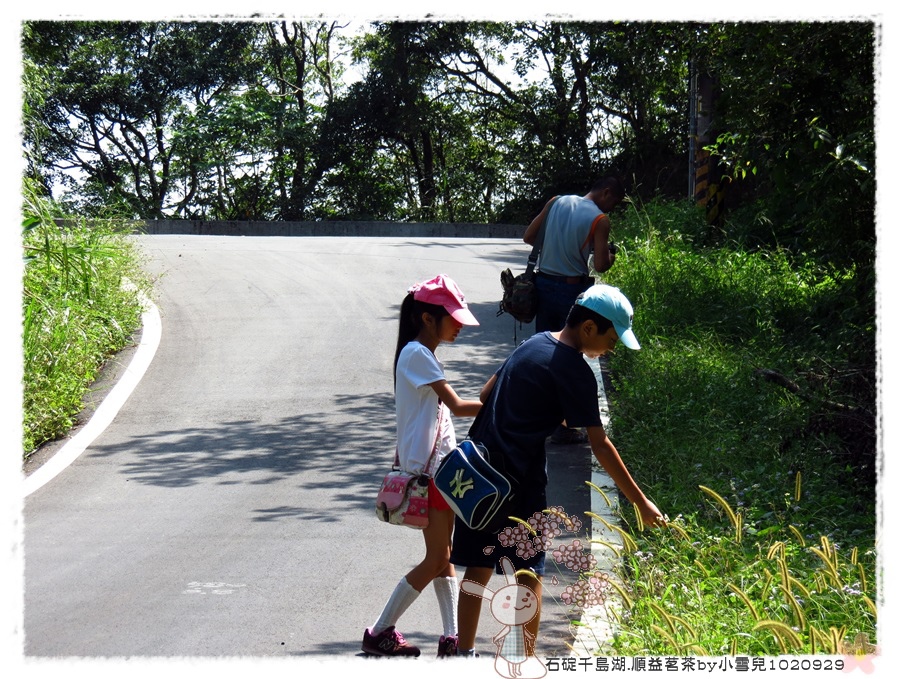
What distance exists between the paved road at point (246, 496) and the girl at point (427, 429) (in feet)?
1.06

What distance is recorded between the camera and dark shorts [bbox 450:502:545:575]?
A: 13.2 feet

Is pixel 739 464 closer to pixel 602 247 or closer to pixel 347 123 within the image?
pixel 602 247

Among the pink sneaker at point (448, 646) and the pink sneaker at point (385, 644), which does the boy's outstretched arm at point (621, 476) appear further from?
the pink sneaker at point (385, 644)

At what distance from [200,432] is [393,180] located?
3053cm

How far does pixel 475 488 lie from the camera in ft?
12.7

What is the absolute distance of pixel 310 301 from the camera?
1381 cm

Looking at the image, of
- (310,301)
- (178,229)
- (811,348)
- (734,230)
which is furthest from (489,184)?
(811,348)

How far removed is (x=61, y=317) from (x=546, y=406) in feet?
24.3

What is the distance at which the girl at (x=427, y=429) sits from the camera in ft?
14.1

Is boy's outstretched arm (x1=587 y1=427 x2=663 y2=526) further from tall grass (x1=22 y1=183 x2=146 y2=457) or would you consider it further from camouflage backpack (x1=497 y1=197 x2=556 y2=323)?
tall grass (x1=22 y1=183 x2=146 y2=457)

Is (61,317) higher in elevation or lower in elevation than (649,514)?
higher

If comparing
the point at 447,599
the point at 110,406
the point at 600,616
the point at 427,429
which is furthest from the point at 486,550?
the point at 110,406
